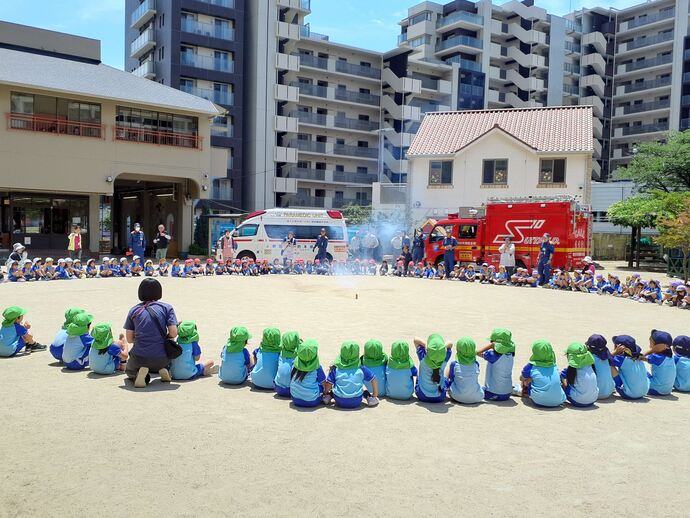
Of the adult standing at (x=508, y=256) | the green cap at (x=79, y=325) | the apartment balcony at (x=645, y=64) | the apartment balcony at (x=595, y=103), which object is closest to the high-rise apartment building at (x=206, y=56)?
the adult standing at (x=508, y=256)

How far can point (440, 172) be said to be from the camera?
34969mm

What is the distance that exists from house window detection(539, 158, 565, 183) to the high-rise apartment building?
2176 centimetres

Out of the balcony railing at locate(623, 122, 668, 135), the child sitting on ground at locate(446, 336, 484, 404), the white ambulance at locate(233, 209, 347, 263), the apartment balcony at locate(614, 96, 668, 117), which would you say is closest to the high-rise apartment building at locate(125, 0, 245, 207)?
the white ambulance at locate(233, 209, 347, 263)

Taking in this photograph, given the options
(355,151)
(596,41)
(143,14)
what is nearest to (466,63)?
(355,151)

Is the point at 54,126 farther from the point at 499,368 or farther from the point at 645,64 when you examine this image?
the point at 645,64

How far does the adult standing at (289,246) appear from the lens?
2356cm

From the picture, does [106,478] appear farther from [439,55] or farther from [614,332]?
[439,55]

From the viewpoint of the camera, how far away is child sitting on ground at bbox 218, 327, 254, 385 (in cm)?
696

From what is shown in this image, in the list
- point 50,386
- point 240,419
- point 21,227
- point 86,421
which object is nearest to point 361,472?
point 240,419

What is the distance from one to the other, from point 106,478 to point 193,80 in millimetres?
41771

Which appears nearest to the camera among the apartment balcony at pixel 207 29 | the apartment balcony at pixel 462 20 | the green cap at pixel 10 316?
the green cap at pixel 10 316

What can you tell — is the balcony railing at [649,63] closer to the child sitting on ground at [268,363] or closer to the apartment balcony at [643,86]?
the apartment balcony at [643,86]

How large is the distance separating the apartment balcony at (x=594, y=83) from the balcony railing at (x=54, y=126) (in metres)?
55.0

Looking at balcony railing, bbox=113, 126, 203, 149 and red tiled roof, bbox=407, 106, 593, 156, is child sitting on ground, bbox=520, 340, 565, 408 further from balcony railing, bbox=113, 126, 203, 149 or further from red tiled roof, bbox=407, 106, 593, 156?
red tiled roof, bbox=407, 106, 593, 156
